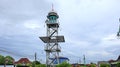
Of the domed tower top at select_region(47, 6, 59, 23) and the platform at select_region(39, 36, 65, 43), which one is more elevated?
the domed tower top at select_region(47, 6, 59, 23)

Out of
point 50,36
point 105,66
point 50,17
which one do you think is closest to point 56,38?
Answer: point 50,36

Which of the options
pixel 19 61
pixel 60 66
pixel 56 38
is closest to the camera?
pixel 60 66

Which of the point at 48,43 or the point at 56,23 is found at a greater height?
the point at 56,23

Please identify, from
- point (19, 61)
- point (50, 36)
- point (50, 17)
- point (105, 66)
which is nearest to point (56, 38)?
point (50, 36)

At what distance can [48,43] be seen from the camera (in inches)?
3824

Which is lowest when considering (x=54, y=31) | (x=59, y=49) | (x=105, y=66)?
(x=105, y=66)

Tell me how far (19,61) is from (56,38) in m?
46.5

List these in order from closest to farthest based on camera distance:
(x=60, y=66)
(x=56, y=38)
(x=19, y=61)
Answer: (x=60, y=66) < (x=56, y=38) < (x=19, y=61)

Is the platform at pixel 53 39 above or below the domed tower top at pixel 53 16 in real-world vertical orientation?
below

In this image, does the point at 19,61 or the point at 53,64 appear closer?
the point at 53,64

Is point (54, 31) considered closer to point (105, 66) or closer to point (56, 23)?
point (56, 23)

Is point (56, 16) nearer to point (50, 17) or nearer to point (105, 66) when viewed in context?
point (50, 17)

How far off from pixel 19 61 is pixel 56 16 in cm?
5031

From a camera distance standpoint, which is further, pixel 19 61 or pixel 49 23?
pixel 19 61
